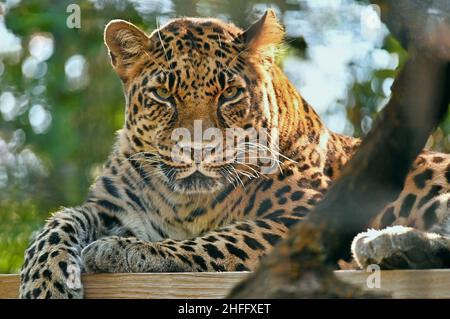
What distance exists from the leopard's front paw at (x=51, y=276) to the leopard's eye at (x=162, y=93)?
0.92 m

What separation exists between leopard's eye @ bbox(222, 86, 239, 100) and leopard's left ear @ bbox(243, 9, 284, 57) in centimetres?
22

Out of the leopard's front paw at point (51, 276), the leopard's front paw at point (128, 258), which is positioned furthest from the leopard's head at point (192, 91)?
the leopard's front paw at point (51, 276)

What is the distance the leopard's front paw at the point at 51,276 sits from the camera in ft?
9.16

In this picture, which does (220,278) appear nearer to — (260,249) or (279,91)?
(260,249)

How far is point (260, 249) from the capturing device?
323 centimetres

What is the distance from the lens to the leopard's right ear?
3691mm

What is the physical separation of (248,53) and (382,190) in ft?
8.25

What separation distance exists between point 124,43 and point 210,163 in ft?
2.51

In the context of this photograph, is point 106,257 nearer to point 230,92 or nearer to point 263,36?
point 230,92

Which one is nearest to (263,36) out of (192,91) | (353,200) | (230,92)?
(230,92)

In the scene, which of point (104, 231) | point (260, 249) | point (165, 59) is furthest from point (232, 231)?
point (165, 59)

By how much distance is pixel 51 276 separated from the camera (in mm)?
2887

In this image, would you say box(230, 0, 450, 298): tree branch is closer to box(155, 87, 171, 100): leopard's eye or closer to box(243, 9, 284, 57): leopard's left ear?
box(155, 87, 171, 100): leopard's eye

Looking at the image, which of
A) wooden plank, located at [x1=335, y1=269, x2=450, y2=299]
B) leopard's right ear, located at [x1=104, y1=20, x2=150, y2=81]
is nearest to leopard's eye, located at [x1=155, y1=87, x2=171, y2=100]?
leopard's right ear, located at [x1=104, y1=20, x2=150, y2=81]
